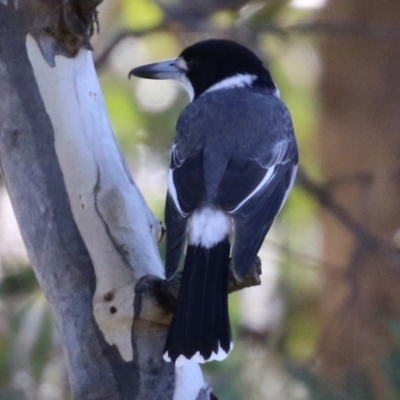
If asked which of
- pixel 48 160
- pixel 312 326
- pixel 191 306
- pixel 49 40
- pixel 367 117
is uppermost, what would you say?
pixel 49 40

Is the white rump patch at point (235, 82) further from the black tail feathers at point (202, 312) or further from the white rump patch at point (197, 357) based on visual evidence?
the white rump patch at point (197, 357)

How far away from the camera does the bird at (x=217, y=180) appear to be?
1.99m

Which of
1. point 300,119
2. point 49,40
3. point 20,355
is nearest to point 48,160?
point 49,40

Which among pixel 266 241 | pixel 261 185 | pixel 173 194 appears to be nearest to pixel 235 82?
pixel 261 185

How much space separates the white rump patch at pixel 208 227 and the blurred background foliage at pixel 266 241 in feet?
3.04

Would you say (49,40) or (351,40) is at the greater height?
(49,40)

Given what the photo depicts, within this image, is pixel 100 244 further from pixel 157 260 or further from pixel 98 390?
pixel 98 390

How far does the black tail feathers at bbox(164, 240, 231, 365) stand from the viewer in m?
1.94

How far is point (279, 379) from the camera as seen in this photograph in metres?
3.20

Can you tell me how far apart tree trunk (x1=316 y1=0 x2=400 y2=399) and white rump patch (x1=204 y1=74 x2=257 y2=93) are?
944mm

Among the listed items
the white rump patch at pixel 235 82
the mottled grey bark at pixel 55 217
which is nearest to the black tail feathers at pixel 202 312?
the mottled grey bark at pixel 55 217

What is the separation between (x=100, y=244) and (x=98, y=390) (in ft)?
1.04

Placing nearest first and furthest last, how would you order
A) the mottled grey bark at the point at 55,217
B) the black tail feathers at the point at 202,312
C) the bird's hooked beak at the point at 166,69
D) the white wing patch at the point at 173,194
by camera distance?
the black tail feathers at the point at 202,312, the mottled grey bark at the point at 55,217, the white wing patch at the point at 173,194, the bird's hooked beak at the point at 166,69

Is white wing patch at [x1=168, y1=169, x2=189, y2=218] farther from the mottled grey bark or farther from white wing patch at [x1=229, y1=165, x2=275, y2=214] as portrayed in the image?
the mottled grey bark
